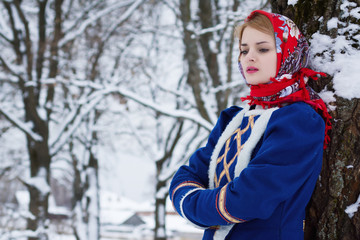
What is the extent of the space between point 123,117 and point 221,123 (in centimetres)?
1003

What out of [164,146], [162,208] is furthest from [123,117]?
[162,208]

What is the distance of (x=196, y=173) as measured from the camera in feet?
5.28

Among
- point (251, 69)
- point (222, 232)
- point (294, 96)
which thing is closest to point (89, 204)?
point (222, 232)

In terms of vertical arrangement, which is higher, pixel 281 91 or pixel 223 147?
pixel 281 91

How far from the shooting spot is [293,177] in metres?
1.20

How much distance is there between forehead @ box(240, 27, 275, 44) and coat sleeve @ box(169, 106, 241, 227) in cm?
37

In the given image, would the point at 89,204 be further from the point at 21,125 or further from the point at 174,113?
the point at 174,113

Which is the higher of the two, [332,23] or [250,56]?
[332,23]

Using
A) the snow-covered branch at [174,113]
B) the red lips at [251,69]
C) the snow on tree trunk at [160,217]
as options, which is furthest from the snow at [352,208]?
the snow on tree trunk at [160,217]

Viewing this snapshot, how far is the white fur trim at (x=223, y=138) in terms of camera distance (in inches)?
60.7

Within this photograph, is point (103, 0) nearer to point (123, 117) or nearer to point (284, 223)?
point (123, 117)

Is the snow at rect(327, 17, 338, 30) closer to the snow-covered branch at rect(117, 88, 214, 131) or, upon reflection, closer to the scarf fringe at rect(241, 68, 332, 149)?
the scarf fringe at rect(241, 68, 332, 149)

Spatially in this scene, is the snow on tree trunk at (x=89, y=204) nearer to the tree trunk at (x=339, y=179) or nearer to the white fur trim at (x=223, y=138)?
the white fur trim at (x=223, y=138)

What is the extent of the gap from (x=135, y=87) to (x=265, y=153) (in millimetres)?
10095
